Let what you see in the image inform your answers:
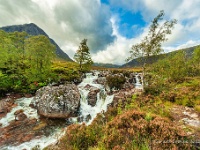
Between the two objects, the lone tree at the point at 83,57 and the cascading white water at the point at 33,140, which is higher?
the lone tree at the point at 83,57

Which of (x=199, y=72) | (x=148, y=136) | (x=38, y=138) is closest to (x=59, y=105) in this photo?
(x=38, y=138)

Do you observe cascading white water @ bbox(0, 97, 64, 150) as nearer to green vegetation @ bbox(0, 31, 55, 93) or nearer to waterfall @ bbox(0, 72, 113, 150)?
waterfall @ bbox(0, 72, 113, 150)

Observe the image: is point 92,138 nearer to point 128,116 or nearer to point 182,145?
point 128,116

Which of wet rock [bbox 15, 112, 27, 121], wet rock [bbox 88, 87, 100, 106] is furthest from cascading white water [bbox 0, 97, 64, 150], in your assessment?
wet rock [bbox 88, 87, 100, 106]

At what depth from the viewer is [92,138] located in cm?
Answer: 607

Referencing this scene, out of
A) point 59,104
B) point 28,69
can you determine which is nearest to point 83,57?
point 28,69

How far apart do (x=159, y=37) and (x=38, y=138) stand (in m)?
20.3

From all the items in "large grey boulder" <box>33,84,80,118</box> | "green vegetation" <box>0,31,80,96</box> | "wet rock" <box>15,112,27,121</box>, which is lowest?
"wet rock" <box>15,112,27,121</box>

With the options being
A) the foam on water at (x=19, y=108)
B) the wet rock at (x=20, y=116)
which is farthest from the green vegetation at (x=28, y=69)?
the wet rock at (x=20, y=116)

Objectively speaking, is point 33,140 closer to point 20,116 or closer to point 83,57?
point 20,116

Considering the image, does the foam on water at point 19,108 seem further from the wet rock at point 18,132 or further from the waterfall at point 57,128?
the wet rock at point 18,132

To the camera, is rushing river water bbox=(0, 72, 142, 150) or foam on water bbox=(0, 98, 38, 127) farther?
foam on water bbox=(0, 98, 38, 127)

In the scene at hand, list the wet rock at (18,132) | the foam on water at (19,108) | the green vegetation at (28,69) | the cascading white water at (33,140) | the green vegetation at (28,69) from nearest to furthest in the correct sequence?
the cascading white water at (33,140)
the wet rock at (18,132)
the foam on water at (19,108)
the green vegetation at (28,69)
the green vegetation at (28,69)

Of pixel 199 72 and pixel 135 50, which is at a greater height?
pixel 135 50
